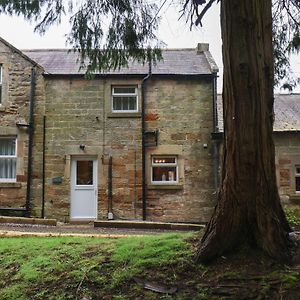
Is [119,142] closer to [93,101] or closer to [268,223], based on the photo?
[93,101]

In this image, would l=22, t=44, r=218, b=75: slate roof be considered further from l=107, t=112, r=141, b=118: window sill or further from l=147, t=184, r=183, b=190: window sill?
l=147, t=184, r=183, b=190: window sill

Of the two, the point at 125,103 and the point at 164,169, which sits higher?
the point at 125,103

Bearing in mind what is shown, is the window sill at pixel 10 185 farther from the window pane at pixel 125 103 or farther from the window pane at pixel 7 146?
the window pane at pixel 125 103

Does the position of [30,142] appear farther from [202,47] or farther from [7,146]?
[202,47]

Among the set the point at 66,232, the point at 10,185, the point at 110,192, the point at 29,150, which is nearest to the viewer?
the point at 66,232

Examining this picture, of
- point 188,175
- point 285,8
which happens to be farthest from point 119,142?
point 285,8

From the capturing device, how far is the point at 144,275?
15.2 ft

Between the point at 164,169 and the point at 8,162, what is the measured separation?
549 centimetres

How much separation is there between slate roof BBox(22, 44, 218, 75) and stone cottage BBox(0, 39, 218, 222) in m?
0.12

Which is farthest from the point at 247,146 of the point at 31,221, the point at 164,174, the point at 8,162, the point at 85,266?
the point at 8,162

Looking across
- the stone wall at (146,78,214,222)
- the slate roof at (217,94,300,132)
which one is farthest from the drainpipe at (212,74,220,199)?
the slate roof at (217,94,300,132)

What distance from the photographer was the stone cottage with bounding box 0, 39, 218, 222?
1441 cm

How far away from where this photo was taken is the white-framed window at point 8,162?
1457cm

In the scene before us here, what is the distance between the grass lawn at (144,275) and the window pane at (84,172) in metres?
8.90
